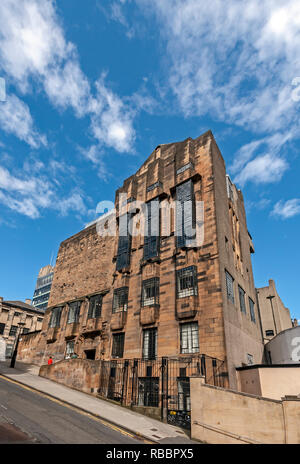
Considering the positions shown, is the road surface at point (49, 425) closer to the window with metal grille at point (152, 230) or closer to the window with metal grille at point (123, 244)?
the window with metal grille at point (152, 230)

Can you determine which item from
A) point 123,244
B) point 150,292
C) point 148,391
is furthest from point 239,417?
point 123,244

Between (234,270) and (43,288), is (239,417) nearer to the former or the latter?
(234,270)

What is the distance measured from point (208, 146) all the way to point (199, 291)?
469 inches

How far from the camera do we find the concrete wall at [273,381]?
14289 millimetres

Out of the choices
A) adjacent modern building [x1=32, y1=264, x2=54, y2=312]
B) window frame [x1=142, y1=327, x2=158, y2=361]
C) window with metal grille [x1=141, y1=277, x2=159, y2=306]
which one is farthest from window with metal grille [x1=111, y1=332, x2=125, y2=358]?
adjacent modern building [x1=32, y1=264, x2=54, y2=312]

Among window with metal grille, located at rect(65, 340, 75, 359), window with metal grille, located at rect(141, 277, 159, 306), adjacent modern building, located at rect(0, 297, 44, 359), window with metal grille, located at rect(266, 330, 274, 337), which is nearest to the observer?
window with metal grille, located at rect(141, 277, 159, 306)

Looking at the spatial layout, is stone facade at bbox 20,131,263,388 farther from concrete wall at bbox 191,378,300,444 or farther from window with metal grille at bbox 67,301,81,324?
concrete wall at bbox 191,378,300,444

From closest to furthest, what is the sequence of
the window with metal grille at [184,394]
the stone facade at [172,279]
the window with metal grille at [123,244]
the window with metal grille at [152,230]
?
the window with metal grille at [184,394] → the stone facade at [172,279] → the window with metal grille at [152,230] → the window with metal grille at [123,244]

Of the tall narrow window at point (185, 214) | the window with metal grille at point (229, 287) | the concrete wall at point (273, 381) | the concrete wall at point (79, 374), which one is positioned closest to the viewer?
the concrete wall at point (273, 381)

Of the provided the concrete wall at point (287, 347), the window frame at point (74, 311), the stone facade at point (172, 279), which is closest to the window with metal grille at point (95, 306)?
the stone facade at point (172, 279)

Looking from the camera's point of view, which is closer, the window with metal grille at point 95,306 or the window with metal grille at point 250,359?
the window with metal grille at point 250,359

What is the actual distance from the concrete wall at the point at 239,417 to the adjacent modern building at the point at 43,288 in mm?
111387

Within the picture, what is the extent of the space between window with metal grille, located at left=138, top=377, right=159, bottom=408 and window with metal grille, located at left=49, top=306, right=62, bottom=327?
14.3m

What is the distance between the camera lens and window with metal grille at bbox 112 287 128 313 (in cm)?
2259
